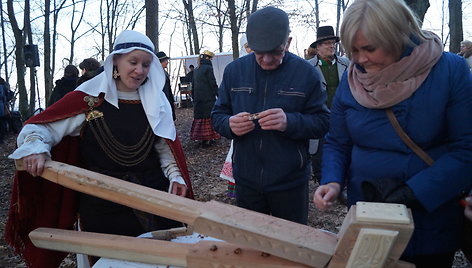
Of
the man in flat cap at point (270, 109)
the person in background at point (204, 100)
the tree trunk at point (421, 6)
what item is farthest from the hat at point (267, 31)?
the person in background at point (204, 100)

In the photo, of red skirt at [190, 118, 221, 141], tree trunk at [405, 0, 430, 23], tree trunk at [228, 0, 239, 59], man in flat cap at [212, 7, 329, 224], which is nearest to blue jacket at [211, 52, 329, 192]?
man in flat cap at [212, 7, 329, 224]

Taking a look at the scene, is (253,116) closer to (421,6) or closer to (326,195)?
(326,195)

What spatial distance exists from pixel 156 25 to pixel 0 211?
4.14m

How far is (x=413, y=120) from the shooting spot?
1.44m

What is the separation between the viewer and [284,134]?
2.17 m

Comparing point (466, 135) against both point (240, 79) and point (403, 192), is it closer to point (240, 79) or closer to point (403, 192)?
point (403, 192)

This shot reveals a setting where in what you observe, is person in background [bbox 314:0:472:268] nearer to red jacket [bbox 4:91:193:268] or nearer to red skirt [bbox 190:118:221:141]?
red jacket [bbox 4:91:193:268]

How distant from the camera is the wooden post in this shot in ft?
3.49

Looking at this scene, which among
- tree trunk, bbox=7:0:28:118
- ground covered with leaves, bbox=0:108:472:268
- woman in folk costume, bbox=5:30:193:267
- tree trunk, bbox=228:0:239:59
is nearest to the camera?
woman in folk costume, bbox=5:30:193:267

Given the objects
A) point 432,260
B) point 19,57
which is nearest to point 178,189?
point 432,260

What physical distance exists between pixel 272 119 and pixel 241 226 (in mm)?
922

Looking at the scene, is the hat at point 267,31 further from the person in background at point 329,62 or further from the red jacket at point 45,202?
the person in background at point 329,62

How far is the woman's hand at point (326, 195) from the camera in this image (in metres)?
1.56

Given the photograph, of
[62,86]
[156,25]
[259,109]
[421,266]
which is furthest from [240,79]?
[156,25]
